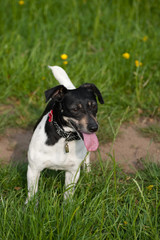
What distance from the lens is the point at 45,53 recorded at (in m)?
5.74

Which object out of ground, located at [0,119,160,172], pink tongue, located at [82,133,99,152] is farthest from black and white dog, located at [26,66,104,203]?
ground, located at [0,119,160,172]

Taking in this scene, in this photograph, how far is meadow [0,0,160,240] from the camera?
114 inches

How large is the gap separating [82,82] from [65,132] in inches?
88.4

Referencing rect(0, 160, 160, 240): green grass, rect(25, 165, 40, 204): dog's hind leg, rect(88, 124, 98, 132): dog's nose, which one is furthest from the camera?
rect(25, 165, 40, 204): dog's hind leg

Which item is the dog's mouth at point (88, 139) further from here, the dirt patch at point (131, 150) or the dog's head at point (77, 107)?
the dirt patch at point (131, 150)

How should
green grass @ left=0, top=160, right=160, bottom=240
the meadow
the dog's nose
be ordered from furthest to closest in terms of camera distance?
1. the dog's nose
2. the meadow
3. green grass @ left=0, top=160, right=160, bottom=240

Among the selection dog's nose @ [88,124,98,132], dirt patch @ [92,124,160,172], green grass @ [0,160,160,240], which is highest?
dog's nose @ [88,124,98,132]

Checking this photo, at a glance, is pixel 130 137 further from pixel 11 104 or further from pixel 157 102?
pixel 11 104

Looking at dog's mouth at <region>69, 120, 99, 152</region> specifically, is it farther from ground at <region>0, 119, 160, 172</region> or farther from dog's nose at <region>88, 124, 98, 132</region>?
ground at <region>0, 119, 160, 172</region>

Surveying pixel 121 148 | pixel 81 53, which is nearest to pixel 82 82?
pixel 81 53

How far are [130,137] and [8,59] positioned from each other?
86.5 inches

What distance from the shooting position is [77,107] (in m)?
3.17

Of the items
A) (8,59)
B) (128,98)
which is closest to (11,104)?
(8,59)

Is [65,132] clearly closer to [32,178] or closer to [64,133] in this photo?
[64,133]
